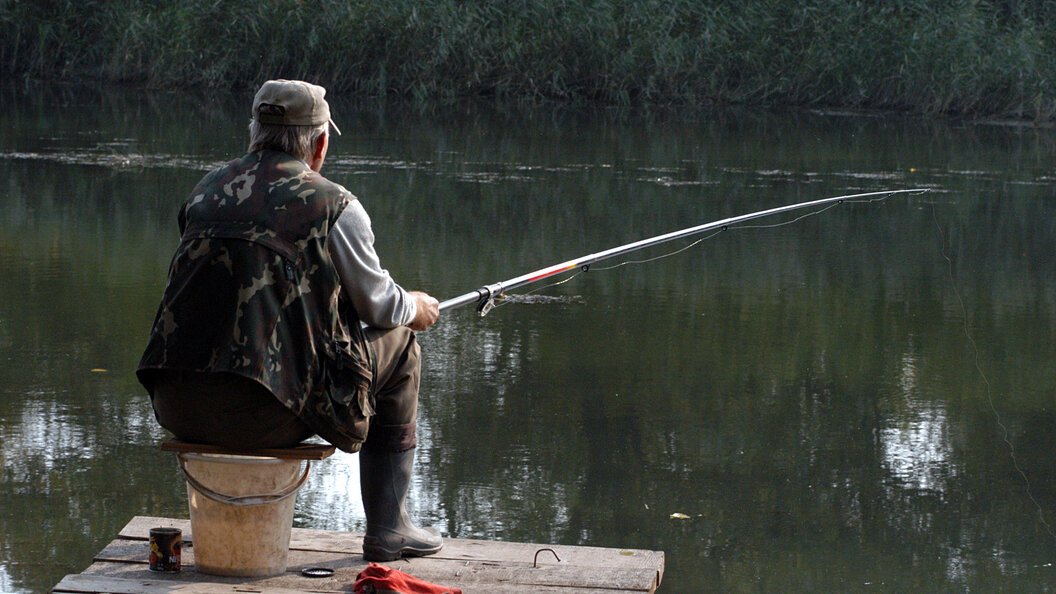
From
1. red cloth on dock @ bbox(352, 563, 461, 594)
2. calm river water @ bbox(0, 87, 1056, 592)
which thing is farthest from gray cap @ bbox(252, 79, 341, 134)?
calm river water @ bbox(0, 87, 1056, 592)

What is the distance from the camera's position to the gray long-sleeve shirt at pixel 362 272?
2.46 m

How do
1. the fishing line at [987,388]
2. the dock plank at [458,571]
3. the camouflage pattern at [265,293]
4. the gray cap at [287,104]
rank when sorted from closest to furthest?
the camouflage pattern at [265,293], the gray cap at [287,104], the dock plank at [458,571], the fishing line at [987,388]

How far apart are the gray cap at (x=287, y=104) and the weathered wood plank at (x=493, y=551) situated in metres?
0.83

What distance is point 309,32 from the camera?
1630 centimetres

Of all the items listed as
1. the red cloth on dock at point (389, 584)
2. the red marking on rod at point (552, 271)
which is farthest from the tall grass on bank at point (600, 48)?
the red cloth on dock at point (389, 584)

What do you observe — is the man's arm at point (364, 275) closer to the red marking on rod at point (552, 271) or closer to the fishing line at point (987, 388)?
the red marking on rod at point (552, 271)

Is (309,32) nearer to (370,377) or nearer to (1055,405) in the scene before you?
(1055,405)

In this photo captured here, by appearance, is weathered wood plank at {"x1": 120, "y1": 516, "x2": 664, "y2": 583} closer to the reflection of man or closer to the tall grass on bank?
the reflection of man

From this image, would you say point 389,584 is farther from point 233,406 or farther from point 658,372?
point 658,372

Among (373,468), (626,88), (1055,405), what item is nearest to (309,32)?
(626,88)

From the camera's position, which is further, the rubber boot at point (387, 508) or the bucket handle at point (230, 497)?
the rubber boot at point (387, 508)

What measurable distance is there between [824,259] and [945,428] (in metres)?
2.95

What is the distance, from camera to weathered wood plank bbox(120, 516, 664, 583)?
2777mm

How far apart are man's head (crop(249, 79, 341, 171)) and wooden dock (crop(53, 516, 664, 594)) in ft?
2.46
